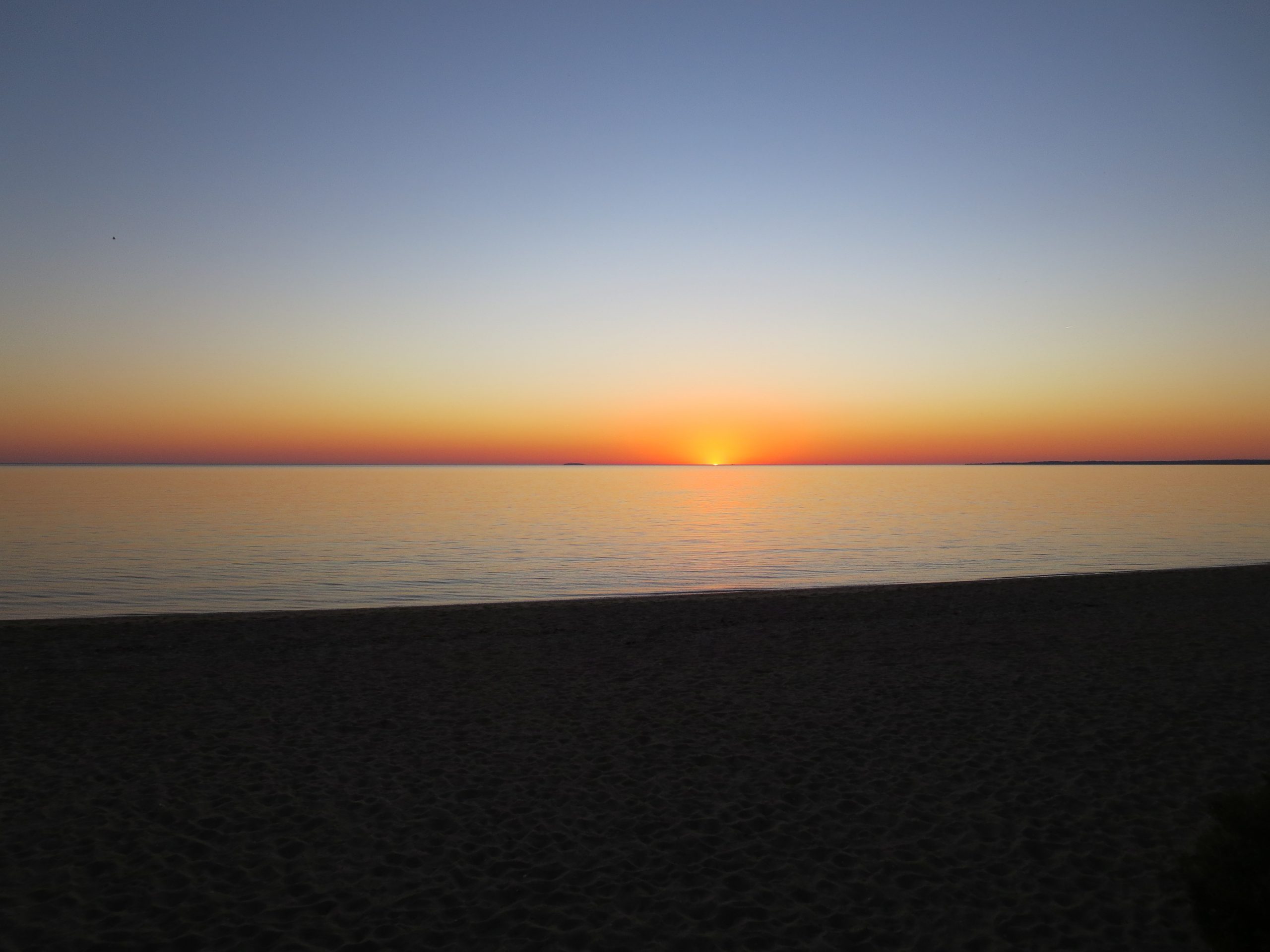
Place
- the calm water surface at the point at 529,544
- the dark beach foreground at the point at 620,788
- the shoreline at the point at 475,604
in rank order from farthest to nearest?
the calm water surface at the point at 529,544, the shoreline at the point at 475,604, the dark beach foreground at the point at 620,788

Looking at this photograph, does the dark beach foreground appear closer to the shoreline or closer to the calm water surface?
the shoreline

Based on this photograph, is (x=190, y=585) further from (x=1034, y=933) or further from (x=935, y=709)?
(x=1034, y=933)

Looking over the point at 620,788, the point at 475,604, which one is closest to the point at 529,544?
the point at 475,604

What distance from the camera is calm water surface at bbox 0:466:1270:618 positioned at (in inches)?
1106

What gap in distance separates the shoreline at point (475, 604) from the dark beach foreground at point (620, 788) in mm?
2550

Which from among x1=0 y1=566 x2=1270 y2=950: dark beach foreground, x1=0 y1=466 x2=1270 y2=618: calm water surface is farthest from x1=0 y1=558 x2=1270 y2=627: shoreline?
x1=0 y1=566 x2=1270 y2=950: dark beach foreground

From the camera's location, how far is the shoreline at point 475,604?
1867 cm

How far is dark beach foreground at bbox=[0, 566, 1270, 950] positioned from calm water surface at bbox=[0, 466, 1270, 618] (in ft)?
41.7

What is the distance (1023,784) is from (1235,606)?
15.0 meters

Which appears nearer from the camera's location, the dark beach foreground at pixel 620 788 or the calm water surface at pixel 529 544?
the dark beach foreground at pixel 620 788

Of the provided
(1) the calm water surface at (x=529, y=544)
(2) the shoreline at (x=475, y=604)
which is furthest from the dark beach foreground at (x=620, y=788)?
(1) the calm water surface at (x=529, y=544)

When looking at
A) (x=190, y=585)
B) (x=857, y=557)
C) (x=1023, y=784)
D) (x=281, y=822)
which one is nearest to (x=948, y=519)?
(x=857, y=557)

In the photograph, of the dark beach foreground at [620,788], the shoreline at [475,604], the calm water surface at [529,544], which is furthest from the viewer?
the calm water surface at [529,544]

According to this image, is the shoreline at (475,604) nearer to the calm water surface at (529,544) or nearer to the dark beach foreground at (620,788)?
the calm water surface at (529,544)
